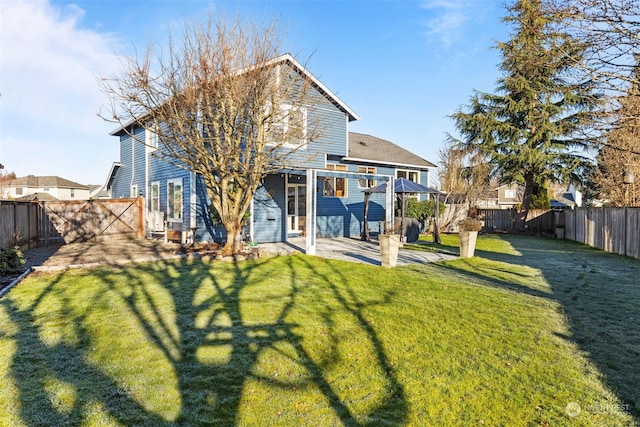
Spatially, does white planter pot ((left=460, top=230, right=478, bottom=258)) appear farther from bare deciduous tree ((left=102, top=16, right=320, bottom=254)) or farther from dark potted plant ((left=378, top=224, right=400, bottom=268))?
bare deciduous tree ((left=102, top=16, right=320, bottom=254))

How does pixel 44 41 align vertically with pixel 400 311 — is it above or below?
above

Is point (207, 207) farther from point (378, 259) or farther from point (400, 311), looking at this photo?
point (400, 311)

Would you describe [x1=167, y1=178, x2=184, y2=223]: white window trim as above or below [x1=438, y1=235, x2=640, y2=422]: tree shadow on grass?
above

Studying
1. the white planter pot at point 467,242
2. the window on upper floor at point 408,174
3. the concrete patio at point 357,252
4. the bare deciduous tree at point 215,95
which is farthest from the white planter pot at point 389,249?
the window on upper floor at point 408,174

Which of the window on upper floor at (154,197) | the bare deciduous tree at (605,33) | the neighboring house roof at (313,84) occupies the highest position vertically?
the neighboring house roof at (313,84)

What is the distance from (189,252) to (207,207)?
9.69 ft

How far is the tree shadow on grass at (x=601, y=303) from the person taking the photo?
3639 millimetres

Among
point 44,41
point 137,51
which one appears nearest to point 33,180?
point 44,41

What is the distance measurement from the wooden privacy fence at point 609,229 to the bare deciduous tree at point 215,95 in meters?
11.2

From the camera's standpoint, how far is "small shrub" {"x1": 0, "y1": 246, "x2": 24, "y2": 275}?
759cm

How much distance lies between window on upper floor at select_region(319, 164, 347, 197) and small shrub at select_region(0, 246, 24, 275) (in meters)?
10.5

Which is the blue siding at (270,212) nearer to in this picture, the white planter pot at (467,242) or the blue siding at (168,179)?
the blue siding at (168,179)

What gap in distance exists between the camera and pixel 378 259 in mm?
10461

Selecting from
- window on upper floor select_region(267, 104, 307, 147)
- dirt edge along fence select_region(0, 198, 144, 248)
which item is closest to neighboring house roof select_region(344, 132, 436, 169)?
window on upper floor select_region(267, 104, 307, 147)
